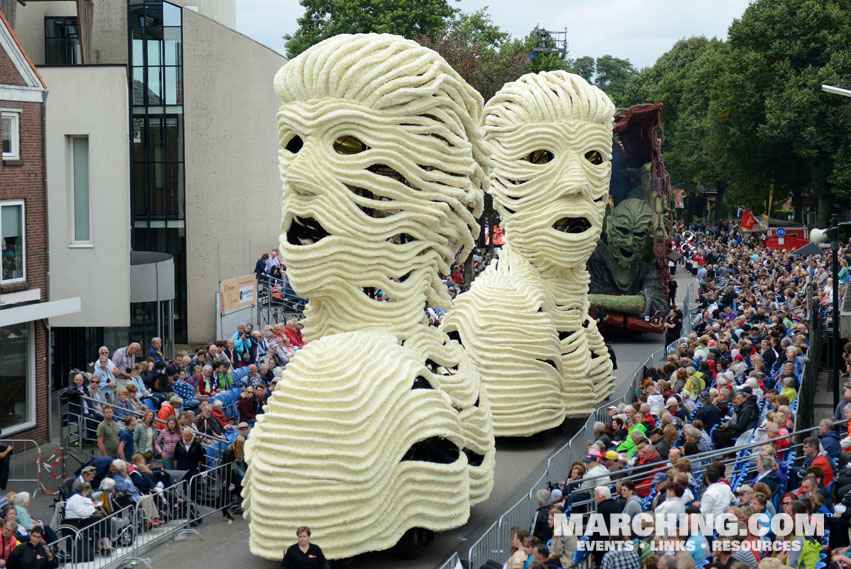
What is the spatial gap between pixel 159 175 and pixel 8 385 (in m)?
11.2

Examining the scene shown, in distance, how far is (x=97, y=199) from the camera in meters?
22.7

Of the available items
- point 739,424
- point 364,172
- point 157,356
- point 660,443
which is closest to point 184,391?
point 157,356

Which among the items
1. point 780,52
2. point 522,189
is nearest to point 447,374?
point 522,189

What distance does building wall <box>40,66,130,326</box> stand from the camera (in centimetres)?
2248

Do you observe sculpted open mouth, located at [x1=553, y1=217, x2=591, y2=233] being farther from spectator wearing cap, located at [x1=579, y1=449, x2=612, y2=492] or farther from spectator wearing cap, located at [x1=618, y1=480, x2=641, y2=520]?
spectator wearing cap, located at [x1=618, y1=480, x2=641, y2=520]

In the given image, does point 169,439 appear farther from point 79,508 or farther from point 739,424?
point 739,424

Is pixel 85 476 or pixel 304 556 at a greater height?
pixel 85 476

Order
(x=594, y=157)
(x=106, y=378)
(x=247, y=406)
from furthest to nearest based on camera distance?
(x=594, y=157), (x=106, y=378), (x=247, y=406)

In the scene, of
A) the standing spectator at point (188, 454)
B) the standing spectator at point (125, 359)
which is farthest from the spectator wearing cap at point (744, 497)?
the standing spectator at point (125, 359)

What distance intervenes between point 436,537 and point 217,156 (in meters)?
18.4

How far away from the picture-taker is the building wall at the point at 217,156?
30312mm

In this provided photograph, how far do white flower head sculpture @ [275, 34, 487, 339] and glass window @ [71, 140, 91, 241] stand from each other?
940cm

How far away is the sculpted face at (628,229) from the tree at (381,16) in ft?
71.4

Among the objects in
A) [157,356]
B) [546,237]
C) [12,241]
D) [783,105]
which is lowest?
[157,356]
